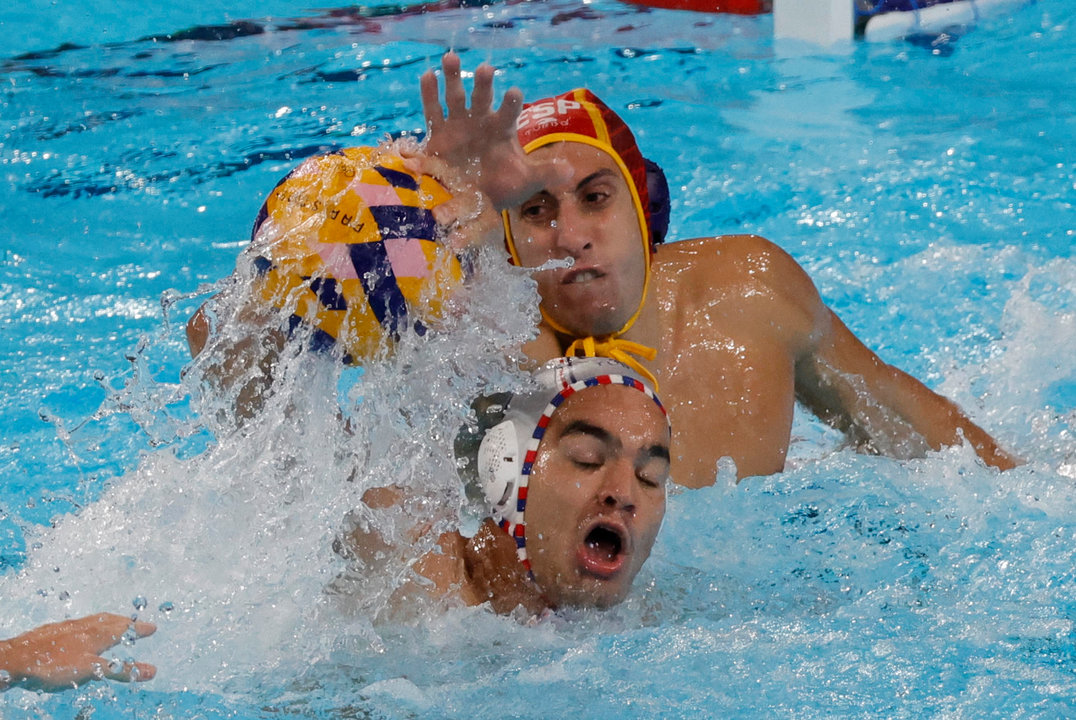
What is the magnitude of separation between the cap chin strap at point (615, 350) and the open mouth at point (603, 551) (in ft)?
1.39

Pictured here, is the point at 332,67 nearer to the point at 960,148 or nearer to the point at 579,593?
the point at 960,148

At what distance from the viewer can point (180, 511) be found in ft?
8.17

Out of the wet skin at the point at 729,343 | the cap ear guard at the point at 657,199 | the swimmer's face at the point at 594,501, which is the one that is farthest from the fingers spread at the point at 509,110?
the cap ear guard at the point at 657,199

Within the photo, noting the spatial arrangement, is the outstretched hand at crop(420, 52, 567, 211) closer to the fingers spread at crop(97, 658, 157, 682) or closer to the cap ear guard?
the cap ear guard

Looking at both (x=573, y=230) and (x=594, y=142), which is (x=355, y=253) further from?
(x=594, y=142)

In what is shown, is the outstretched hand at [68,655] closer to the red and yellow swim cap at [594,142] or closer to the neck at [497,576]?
the neck at [497,576]

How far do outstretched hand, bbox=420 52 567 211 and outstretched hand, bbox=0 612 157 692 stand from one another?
947mm

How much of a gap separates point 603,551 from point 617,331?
0.60 metres

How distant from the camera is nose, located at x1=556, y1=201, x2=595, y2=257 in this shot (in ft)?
8.46

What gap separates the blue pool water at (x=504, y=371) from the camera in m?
2.35

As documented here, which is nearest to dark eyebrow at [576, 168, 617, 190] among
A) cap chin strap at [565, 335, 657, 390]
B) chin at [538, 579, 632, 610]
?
cap chin strap at [565, 335, 657, 390]

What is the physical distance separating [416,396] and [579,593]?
0.49 meters

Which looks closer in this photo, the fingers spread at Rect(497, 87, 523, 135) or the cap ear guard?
the fingers spread at Rect(497, 87, 523, 135)

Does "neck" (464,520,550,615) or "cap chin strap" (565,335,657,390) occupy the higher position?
"cap chin strap" (565,335,657,390)
